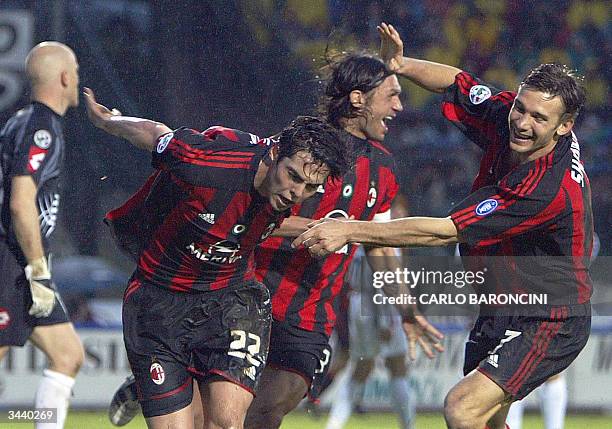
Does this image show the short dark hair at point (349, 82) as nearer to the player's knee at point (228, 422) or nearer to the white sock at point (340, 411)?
the player's knee at point (228, 422)

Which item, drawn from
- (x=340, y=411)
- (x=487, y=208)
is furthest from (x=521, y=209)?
(x=340, y=411)

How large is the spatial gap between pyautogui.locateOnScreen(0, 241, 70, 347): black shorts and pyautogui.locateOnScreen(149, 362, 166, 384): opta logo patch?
131 centimetres

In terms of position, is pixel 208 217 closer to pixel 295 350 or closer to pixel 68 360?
pixel 295 350

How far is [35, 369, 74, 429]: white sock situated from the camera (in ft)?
17.6

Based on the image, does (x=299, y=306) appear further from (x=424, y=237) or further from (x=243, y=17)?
(x=243, y=17)

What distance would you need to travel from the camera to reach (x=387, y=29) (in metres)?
5.09

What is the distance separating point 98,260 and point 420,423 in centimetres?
229

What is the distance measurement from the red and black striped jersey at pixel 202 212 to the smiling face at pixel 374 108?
89 centimetres

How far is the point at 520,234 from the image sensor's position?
458 cm

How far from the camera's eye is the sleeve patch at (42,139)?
17.7 ft

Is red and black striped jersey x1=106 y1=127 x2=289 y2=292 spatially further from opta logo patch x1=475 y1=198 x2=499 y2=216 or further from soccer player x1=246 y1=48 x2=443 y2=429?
opta logo patch x1=475 y1=198 x2=499 y2=216

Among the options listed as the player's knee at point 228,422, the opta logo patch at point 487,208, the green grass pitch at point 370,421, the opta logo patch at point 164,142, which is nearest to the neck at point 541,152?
the opta logo patch at point 487,208

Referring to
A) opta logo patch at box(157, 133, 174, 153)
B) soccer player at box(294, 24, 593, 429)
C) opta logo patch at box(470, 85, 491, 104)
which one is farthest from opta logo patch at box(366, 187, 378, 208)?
opta logo patch at box(157, 133, 174, 153)

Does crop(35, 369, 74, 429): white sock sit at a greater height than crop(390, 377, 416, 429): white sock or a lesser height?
lesser
